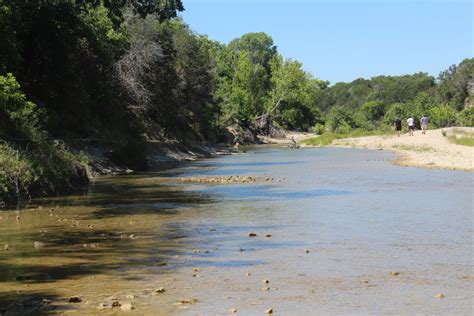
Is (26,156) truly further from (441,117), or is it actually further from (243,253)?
(441,117)

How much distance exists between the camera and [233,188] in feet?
75.5

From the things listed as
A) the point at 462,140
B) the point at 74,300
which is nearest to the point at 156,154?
the point at 462,140

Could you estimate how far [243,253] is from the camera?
10.9 metres

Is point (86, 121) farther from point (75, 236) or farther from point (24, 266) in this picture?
point (24, 266)

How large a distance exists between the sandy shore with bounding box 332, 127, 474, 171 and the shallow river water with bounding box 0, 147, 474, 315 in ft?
39.5

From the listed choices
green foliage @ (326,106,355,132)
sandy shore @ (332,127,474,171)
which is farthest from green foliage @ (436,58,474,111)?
sandy shore @ (332,127,474,171)

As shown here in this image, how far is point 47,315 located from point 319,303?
3117 mm

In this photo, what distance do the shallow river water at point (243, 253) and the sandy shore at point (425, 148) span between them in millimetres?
12040

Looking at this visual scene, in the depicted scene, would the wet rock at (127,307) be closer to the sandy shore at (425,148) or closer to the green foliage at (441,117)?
the sandy shore at (425,148)

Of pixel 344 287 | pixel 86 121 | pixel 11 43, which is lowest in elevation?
pixel 344 287

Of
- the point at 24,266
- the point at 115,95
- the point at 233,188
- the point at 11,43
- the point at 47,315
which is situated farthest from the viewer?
the point at 115,95

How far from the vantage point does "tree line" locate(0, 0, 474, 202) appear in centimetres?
2238

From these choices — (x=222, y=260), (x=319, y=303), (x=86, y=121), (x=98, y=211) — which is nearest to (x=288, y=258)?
(x=222, y=260)

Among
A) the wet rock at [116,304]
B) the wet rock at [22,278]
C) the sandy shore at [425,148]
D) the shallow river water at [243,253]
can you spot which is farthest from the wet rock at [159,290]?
the sandy shore at [425,148]
